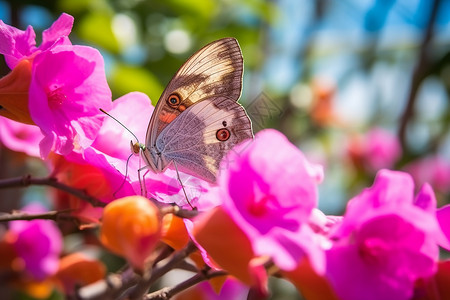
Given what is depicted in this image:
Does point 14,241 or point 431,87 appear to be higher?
point 14,241

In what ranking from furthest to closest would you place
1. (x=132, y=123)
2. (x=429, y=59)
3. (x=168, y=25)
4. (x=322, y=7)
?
(x=322, y=7) < (x=429, y=59) < (x=168, y=25) < (x=132, y=123)

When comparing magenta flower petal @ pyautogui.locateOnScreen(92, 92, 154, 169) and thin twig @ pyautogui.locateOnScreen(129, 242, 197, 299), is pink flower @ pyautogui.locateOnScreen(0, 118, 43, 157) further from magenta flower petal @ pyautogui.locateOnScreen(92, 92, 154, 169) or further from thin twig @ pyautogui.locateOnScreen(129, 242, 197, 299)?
thin twig @ pyautogui.locateOnScreen(129, 242, 197, 299)

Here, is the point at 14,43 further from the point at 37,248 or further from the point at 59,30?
the point at 37,248

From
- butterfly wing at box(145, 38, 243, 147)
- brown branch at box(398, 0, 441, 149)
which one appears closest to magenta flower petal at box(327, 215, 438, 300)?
butterfly wing at box(145, 38, 243, 147)

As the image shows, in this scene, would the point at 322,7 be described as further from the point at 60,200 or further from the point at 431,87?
the point at 60,200

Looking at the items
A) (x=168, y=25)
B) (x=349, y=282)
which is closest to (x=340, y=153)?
(x=168, y=25)

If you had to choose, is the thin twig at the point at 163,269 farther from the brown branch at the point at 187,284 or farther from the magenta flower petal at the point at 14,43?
the magenta flower petal at the point at 14,43

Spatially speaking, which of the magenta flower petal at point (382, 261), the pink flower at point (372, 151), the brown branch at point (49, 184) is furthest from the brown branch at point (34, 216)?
the pink flower at point (372, 151)
